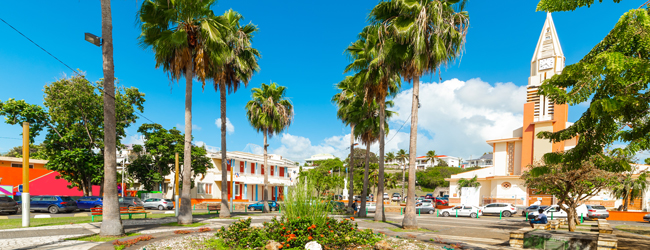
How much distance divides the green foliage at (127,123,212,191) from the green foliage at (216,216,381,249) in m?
30.5

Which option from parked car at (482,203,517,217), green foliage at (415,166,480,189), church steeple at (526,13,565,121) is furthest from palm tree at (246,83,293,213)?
green foliage at (415,166,480,189)

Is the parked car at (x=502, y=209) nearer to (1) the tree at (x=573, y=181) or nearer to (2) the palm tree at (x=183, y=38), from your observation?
(1) the tree at (x=573, y=181)

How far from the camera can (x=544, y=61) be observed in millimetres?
44312

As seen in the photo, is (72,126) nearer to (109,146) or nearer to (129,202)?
(129,202)

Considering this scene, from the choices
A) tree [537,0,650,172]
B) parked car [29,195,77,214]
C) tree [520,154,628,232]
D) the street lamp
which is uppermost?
the street lamp

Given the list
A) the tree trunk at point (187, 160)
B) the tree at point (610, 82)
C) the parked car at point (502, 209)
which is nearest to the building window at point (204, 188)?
the tree trunk at point (187, 160)

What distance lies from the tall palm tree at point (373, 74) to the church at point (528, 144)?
25940mm

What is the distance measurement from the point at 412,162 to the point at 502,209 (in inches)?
856

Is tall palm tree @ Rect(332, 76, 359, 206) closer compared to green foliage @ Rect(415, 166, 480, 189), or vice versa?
tall palm tree @ Rect(332, 76, 359, 206)

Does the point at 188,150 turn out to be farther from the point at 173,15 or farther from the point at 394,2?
the point at 394,2

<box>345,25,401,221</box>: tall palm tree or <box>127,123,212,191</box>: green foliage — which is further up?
<box>345,25,401,221</box>: tall palm tree

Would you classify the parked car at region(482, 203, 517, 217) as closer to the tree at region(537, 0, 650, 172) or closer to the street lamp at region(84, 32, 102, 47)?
the tree at region(537, 0, 650, 172)

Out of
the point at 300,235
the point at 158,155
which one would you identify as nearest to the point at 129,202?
the point at 158,155

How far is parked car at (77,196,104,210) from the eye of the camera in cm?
2945
